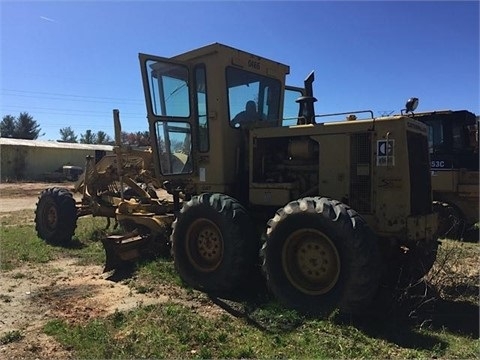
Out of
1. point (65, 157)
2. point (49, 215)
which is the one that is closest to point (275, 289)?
point (49, 215)

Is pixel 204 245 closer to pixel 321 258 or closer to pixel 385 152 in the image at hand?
pixel 321 258

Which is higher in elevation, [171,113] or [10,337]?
[171,113]

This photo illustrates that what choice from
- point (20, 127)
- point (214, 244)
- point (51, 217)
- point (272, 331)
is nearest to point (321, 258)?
point (272, 331)

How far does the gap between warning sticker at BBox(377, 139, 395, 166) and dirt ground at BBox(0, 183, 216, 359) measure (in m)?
2.63

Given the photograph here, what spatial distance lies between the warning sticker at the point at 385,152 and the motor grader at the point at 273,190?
12 millimetres

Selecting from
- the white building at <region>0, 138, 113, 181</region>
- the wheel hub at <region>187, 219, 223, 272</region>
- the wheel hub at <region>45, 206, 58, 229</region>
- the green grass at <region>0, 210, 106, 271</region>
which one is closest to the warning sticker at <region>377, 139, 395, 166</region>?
the wheel hub at <region>187, 219, 223, 272</region>

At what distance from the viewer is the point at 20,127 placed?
6444 centimetres

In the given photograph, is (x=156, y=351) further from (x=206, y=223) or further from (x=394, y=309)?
(x=394, y=309)

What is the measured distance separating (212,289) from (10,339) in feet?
8.07

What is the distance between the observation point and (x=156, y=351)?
452 cm

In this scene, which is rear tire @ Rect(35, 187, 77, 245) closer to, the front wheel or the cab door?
the cab door

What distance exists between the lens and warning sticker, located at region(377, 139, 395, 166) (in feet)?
18.3

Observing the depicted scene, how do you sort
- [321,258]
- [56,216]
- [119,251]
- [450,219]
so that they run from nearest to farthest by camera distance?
[321,258], [119,251], [56,216], [450,219]

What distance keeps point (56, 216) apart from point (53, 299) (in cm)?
437
